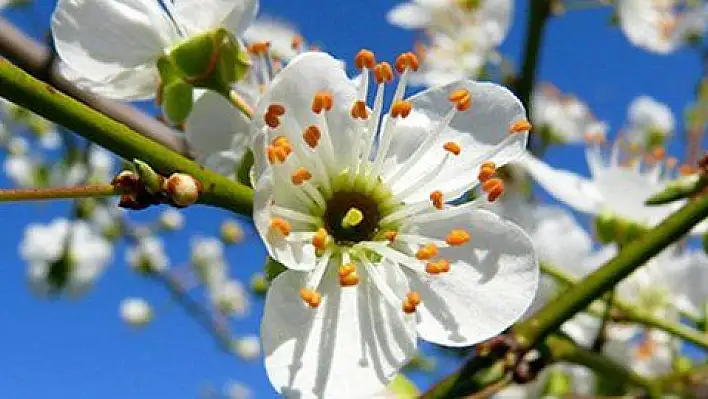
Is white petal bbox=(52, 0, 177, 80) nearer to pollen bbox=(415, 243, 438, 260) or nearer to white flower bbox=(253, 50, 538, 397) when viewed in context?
white flower bbox=(253, 50, 538, 397)

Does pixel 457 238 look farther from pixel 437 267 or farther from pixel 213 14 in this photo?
pixel 213 14

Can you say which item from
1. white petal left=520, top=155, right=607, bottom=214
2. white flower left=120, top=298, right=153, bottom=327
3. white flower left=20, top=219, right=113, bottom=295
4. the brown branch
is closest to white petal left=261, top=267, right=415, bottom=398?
the brown branch

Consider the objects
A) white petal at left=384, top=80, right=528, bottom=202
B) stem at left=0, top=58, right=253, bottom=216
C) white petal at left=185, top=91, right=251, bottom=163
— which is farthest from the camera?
white petal at left=185, top=91, right=251, bottom=163

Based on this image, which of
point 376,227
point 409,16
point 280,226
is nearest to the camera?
point 280,226

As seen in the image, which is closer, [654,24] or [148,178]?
[148,178]

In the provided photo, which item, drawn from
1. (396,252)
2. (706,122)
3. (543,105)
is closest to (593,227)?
(396,252)

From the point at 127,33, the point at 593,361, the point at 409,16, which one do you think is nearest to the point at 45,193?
the point at 127,33

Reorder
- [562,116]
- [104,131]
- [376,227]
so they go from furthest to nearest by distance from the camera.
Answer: [562,116] < [376,227] < [104,131]

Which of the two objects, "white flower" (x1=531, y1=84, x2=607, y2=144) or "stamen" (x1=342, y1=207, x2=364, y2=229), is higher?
"stamen" (x1=342, y1=207, x2=364, y2=229)
